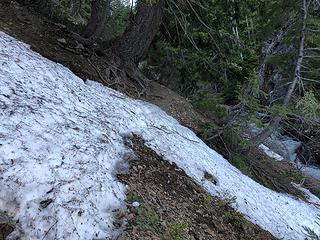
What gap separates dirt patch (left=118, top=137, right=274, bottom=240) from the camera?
13.4 ft

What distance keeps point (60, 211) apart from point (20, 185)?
17.5 inches

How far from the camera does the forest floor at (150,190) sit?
4195 mm

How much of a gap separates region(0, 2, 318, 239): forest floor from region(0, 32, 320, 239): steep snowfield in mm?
272

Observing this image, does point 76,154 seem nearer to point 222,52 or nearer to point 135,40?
point 135,40

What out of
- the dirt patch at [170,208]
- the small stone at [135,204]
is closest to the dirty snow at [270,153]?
the dirt patch at [170,208]

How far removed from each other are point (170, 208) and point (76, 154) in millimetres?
1317

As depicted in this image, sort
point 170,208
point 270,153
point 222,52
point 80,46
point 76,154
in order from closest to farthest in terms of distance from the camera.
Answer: point 76,154
point 170,208
point 80,46
point 222,52
point 270,153

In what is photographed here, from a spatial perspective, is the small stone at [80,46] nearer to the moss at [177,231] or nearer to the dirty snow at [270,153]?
the moss at [177,231]

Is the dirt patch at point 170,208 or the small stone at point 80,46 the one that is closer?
the dirt patch at point 170,208

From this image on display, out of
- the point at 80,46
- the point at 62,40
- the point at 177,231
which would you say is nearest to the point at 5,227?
the point at 177,231

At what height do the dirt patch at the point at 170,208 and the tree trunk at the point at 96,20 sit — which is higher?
the tree trunk at the point at 96,20

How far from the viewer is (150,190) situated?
15.5ft

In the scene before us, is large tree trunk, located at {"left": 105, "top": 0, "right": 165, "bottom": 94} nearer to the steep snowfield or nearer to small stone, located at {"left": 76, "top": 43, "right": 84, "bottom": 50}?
small stone, located at {"left": 76, "top": 43, "right": 84, "bottom": 50}

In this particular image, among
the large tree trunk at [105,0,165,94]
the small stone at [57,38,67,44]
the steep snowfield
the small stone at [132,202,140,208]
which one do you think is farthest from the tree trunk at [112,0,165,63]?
the small stone at [132,202,140,208]
